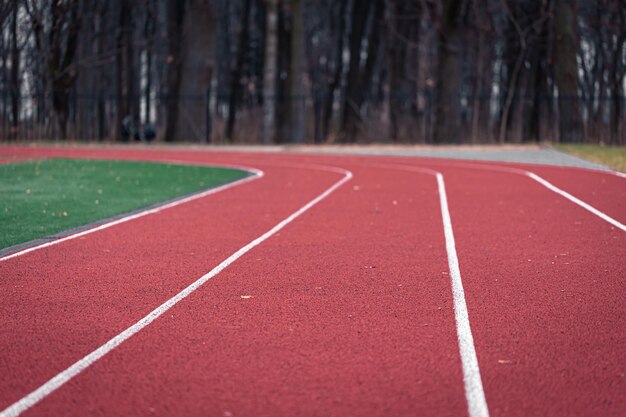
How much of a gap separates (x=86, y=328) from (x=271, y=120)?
31.4 m

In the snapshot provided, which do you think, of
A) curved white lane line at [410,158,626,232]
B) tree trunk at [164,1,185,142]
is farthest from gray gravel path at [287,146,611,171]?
tree trunk at [164,1,185,142]

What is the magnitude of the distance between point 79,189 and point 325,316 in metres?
11.7

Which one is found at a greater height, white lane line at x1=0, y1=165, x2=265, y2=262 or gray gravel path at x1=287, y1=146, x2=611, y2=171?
gray gravel path at x1=287, y1=146, x2=611, y2=171

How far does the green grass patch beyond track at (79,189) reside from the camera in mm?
12719

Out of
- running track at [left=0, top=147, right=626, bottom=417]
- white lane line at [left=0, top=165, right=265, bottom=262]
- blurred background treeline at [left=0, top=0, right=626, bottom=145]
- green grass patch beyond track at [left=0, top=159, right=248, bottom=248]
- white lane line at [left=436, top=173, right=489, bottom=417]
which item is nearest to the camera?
white lane line at [left=436, top=173, right=489, bottom=417]

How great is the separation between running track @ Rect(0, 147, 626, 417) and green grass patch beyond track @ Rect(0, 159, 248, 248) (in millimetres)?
1069

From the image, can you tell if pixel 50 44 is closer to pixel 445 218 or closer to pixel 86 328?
pixel 445 218

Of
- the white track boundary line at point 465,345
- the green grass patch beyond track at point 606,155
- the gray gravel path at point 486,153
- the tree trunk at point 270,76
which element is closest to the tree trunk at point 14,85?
the tree trunk at point 270,76

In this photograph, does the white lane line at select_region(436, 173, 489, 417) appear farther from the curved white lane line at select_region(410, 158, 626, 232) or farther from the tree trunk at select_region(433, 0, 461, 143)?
the tree trunk at select_region(433, 0, 461, 143)

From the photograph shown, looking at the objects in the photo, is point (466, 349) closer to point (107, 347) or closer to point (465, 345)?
point (465, 345)

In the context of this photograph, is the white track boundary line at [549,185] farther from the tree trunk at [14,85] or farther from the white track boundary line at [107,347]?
the tree trunk at [14,85]

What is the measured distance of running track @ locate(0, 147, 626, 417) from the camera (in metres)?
5.01

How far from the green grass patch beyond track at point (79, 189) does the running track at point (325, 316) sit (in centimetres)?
107

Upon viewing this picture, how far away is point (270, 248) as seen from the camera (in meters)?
10.2
